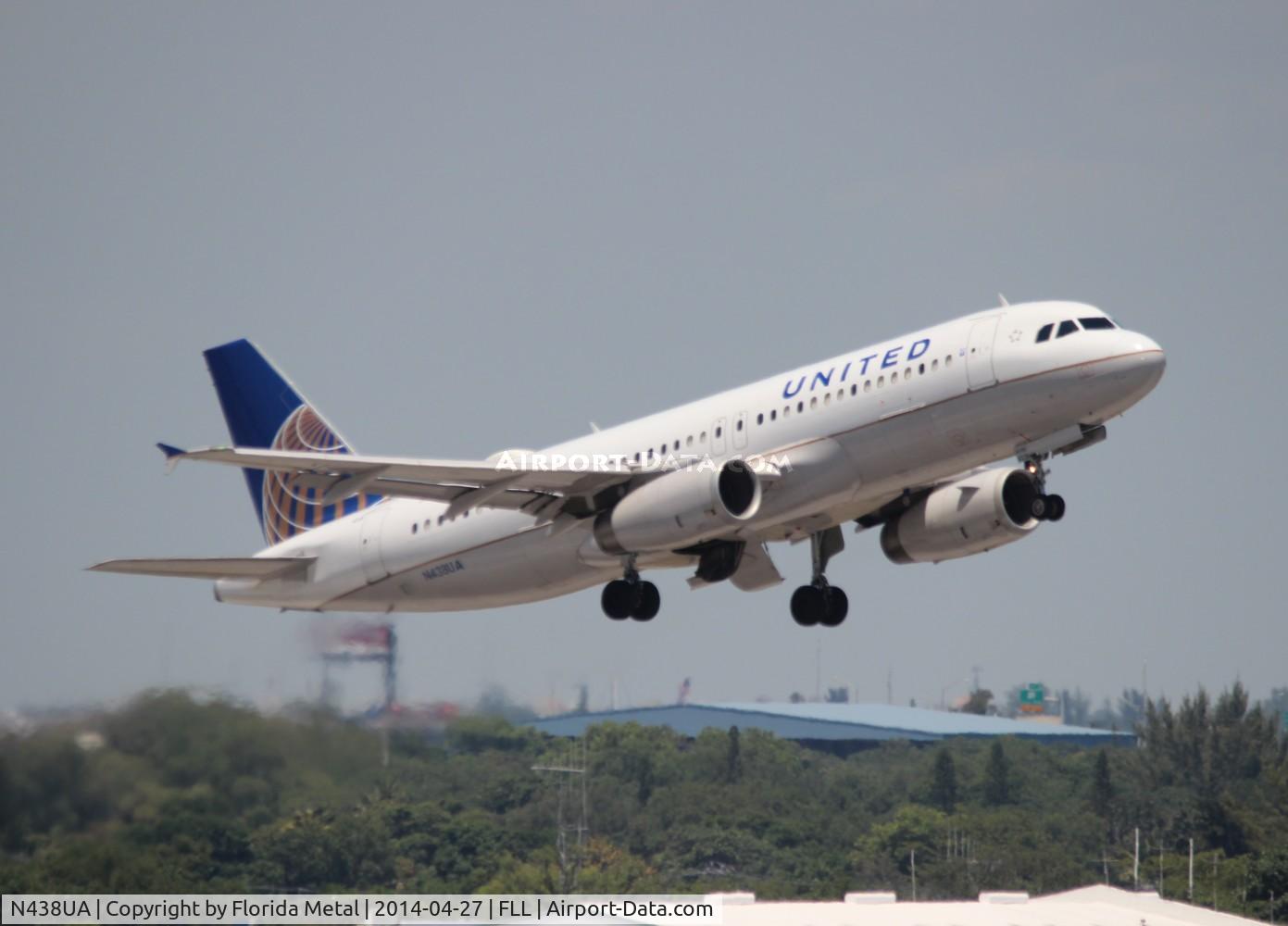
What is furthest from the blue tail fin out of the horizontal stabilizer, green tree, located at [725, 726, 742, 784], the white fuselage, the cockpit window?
green tree, located at [725, 726, 742, 784]

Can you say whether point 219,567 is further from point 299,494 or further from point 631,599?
point 631,599

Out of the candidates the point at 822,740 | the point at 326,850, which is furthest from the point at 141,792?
the point at 822,740

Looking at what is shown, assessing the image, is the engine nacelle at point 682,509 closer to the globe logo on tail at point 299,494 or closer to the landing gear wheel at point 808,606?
the landing gear wheel at point 808,606

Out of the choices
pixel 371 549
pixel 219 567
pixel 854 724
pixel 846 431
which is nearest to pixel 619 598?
pixel 371 549

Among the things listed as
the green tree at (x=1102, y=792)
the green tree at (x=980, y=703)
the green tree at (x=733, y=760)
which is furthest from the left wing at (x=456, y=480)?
the green tree at (x=980, y=703)

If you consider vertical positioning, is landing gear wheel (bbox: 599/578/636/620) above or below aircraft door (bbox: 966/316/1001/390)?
below

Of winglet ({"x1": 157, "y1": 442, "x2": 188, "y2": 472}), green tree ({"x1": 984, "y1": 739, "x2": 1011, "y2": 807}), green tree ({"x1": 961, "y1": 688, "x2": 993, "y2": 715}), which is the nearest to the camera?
winglet ({"x1": 157, "y1": 442, "x2": 188, "y2": 472})

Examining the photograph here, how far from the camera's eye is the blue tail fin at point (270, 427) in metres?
43.7

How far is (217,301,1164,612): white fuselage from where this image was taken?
32.6 metres

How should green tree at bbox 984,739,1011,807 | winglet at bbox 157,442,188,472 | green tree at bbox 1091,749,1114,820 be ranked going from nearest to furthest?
winglet at bbox 157,442,188,472
green tree at bbox 1091,749,1114,820
green tree at bbox 984,739,1011,807

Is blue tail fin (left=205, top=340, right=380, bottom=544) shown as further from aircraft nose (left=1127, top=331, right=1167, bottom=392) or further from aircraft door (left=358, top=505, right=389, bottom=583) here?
aircraft nose (left=1127, top=331, right=1167, bottom=392)

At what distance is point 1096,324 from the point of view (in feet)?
109
